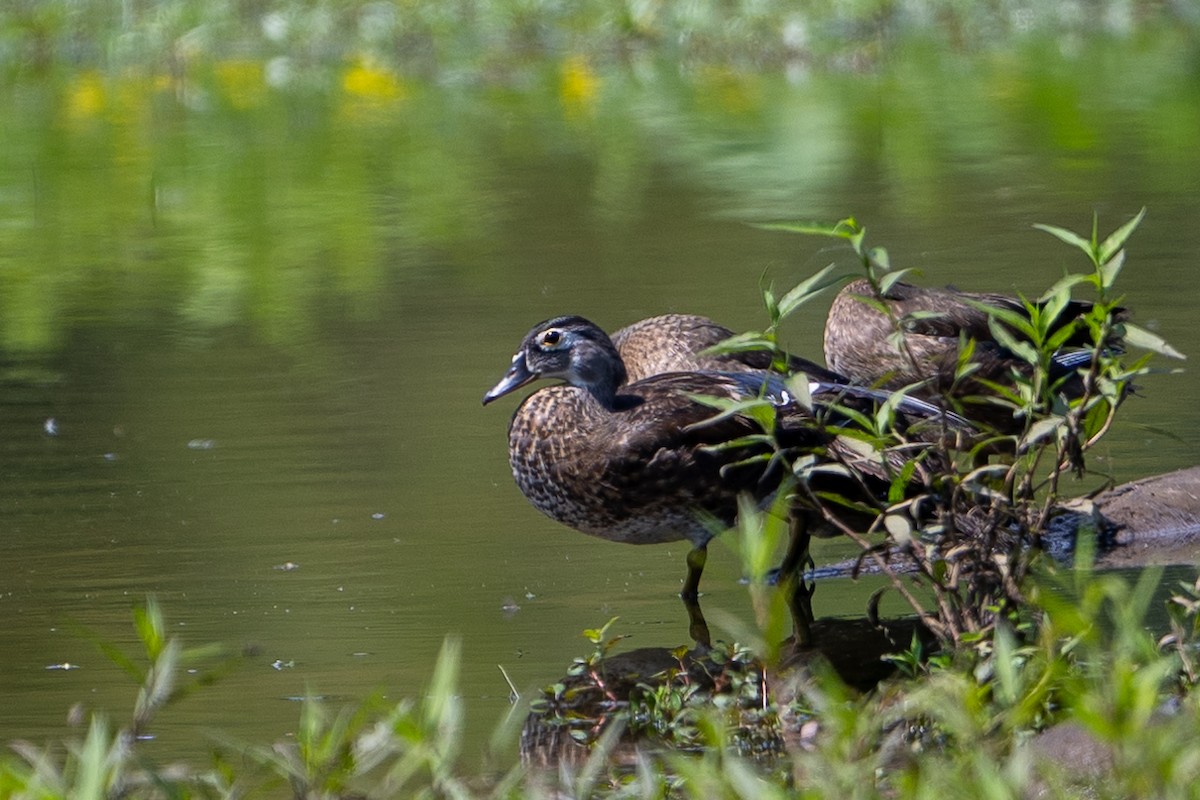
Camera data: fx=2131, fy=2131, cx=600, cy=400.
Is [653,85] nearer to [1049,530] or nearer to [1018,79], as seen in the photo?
[1018,79]

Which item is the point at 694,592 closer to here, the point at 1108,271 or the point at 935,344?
the point at 935,344

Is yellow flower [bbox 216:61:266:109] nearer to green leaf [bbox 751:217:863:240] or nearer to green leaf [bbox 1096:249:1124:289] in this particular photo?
green leaf [bbox 751:217:863:240]

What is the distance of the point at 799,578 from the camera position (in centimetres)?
528

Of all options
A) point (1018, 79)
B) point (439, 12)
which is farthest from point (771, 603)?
point (439, 12)

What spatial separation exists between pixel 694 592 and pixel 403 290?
4812 mm

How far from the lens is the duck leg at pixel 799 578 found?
515 centimetres

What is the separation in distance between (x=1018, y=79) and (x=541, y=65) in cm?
476

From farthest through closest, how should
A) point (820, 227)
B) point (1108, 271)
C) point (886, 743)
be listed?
point (1108, 271) < point (820, 227) < point (886, 743)

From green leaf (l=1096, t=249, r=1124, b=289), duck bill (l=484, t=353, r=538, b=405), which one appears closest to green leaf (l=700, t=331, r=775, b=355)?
green leaf (l=1096, t=249, r=1124, b=289)

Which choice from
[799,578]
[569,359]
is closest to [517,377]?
[569,359]

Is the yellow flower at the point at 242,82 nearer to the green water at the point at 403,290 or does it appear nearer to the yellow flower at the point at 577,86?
the green water at the point at 403,290

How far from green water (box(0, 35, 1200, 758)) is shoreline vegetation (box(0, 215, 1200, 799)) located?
0.23m

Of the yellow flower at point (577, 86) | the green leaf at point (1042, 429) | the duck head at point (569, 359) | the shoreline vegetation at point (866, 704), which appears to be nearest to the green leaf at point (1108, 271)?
the shoreline vegetation at point (866, 704)

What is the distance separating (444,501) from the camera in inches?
256
